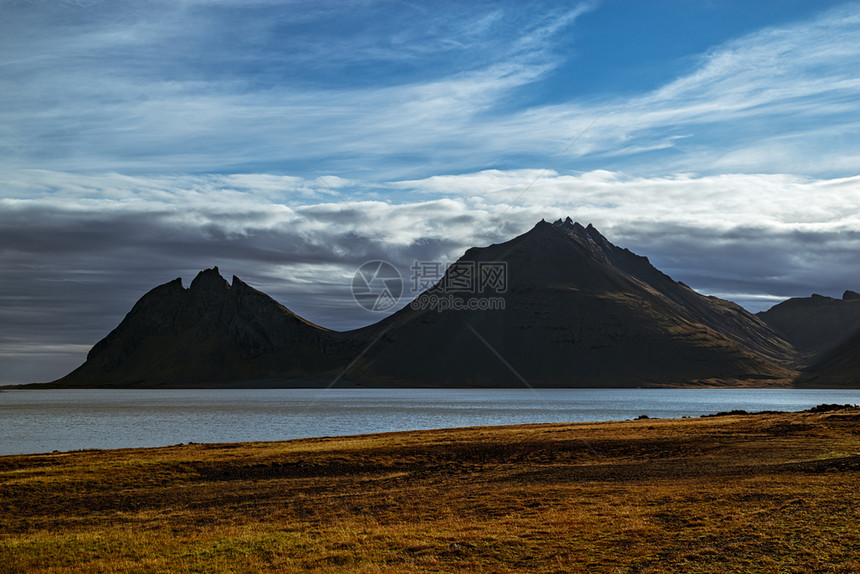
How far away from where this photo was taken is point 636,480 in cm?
3045

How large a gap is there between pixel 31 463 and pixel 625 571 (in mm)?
34933

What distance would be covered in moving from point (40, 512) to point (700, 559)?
23.1 meters

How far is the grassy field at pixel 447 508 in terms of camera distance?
60.4 ft

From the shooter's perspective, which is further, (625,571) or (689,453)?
(689,453)

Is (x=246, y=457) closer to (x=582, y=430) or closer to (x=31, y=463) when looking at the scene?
(x=31, y=463)

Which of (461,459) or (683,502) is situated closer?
(683,502)

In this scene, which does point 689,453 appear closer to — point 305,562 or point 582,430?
point 582,430

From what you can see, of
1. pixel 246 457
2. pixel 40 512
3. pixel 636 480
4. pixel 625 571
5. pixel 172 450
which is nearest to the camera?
pixel 625 571

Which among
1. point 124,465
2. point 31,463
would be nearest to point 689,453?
point 124,465

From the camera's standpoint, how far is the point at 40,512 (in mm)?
27000

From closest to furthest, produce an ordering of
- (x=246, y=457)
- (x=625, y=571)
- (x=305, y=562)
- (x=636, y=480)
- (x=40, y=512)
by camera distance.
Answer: (x=625, y=571) → (x=305, y=562) → (x=40, y=512) → (x=636, y=480) → (x=246, y=457)

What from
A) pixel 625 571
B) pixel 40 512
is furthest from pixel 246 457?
pixel 625 571

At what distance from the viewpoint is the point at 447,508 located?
83.5ft

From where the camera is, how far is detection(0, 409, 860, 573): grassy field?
60.4ft
